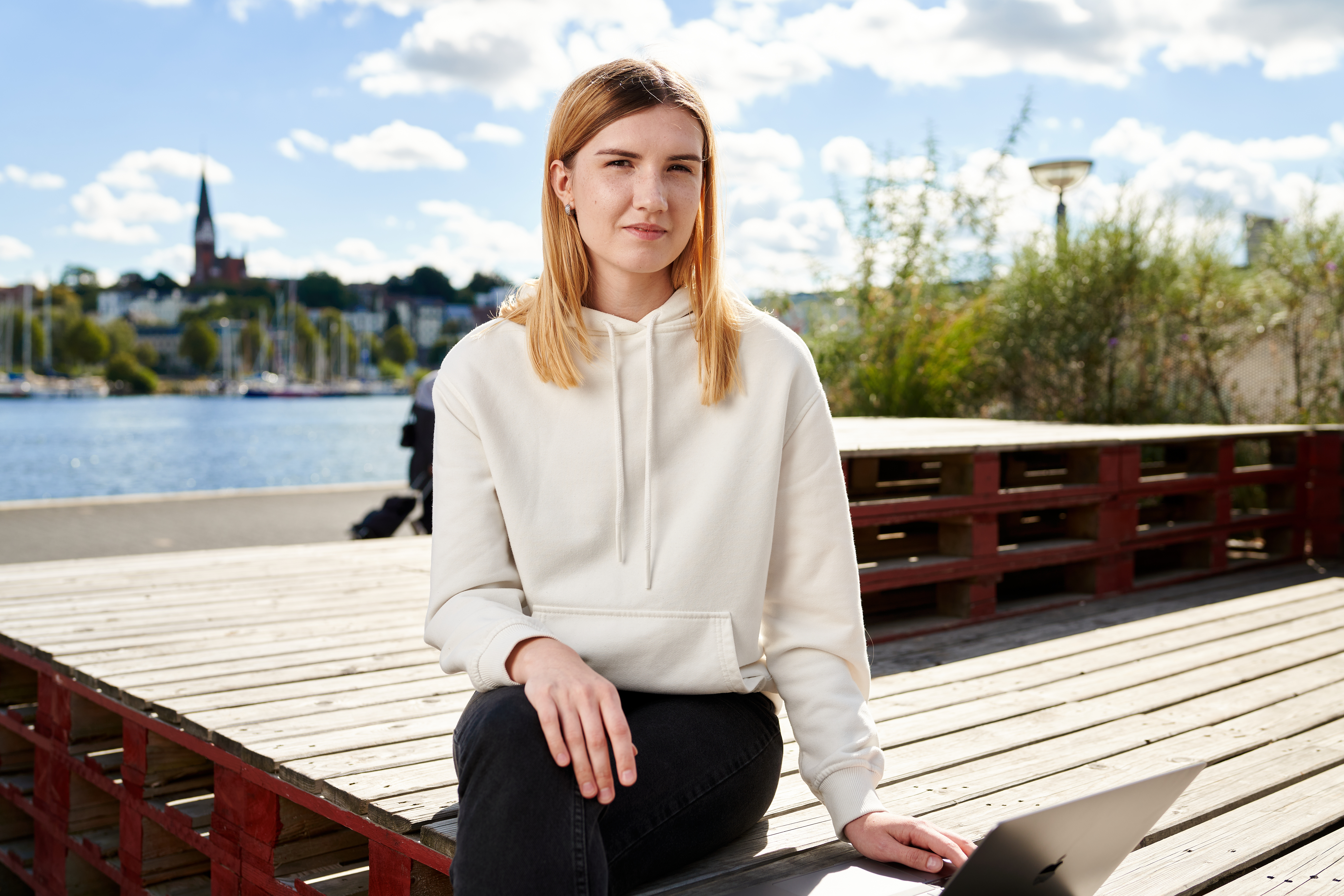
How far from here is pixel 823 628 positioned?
161 centimetres

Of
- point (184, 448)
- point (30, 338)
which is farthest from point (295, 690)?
point (30, 338)

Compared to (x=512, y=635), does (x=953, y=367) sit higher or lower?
higher

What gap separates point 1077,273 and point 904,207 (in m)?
1.80

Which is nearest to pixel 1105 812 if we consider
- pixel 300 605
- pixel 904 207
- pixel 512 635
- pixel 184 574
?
pixel 512 635

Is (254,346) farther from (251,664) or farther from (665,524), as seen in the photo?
(665,524)

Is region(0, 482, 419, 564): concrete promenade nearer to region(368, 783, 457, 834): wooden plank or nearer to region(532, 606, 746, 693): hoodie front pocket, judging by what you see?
Answer: region(368, 783, 457, 834): wooden plank

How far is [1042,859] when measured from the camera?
→ 1262 mm

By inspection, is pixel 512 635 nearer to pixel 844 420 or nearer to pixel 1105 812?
pixel 1105 812

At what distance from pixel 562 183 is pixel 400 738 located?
119 centimetres

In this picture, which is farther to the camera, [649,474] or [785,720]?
[785,720]

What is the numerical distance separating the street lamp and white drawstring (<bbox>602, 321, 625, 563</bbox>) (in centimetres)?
751

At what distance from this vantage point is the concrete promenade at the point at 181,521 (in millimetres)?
7777

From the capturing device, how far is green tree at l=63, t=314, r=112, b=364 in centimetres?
7719

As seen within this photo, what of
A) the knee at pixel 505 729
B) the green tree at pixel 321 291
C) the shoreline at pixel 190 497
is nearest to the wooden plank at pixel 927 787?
the knee at pixel 505 729
